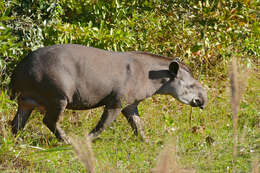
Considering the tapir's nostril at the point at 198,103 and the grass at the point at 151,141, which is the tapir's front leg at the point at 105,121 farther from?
the tapir's nostril at the point at 198,103

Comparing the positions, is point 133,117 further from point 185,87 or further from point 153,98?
point 153,98

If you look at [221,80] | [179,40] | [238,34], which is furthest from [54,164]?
[221,80]

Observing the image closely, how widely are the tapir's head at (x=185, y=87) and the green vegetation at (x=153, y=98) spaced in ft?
0.85

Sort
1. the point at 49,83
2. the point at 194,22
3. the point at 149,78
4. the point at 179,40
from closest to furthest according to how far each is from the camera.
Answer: the point at 49,83
the point at 149,78
the point at 194,22
the point at 179,40

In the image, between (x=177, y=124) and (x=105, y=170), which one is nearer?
(x=105, y=170)

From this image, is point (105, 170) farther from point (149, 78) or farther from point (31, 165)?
point (149, 78)

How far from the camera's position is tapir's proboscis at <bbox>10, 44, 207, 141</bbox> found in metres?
5.57

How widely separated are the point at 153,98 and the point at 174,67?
192 cm

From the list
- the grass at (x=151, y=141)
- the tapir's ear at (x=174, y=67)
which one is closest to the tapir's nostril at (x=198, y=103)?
the grass at (x=151, y=141)

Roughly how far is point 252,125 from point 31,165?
402 centimetres

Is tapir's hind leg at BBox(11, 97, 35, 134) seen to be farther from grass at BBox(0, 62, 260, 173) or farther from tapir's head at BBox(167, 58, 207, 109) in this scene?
tapir's head at BBox(167, 58, 207, 109)

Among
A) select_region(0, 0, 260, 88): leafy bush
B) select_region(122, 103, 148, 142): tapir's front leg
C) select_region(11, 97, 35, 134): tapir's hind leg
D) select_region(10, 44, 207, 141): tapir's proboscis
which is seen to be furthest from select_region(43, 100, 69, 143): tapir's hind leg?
select_region(122, 103, 148, 142): tapir's front leg

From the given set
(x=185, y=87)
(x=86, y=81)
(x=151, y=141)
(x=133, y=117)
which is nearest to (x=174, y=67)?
(x=185, y=87)

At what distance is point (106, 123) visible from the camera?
6.09 metres
